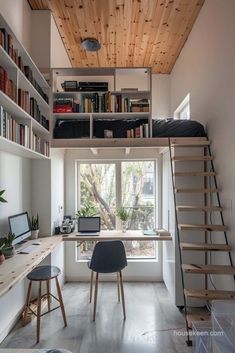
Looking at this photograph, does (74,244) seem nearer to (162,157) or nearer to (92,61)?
(162,157)

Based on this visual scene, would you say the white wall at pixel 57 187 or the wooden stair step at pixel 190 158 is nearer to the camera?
the wooden stair step at pixel 190 158

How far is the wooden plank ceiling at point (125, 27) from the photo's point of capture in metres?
3.24

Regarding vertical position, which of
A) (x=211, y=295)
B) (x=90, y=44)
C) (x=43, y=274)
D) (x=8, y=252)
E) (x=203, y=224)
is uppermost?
(x=90, y=44)

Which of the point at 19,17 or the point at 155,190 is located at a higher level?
the point at 19,17

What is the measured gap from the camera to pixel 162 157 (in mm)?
4227

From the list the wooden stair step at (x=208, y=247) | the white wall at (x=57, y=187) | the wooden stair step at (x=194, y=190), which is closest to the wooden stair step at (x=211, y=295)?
the wooden stair step at (x=208, y=247)

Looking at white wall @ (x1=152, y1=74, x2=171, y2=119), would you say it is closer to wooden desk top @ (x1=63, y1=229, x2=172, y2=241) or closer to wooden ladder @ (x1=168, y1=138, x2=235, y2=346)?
wooden ladder @ (x1=168, y1=138, x2=235, y2=346)

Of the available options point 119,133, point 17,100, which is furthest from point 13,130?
point 119,133

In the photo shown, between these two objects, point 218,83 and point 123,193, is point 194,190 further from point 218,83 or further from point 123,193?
point 123,193

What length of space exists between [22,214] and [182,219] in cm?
194

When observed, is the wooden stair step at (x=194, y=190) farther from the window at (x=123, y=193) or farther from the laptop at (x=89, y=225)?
the laptop at (x=89, y=225)

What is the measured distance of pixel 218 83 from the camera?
284 cm

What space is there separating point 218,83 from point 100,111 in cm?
147

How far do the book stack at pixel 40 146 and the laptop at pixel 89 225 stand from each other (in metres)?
1.20
